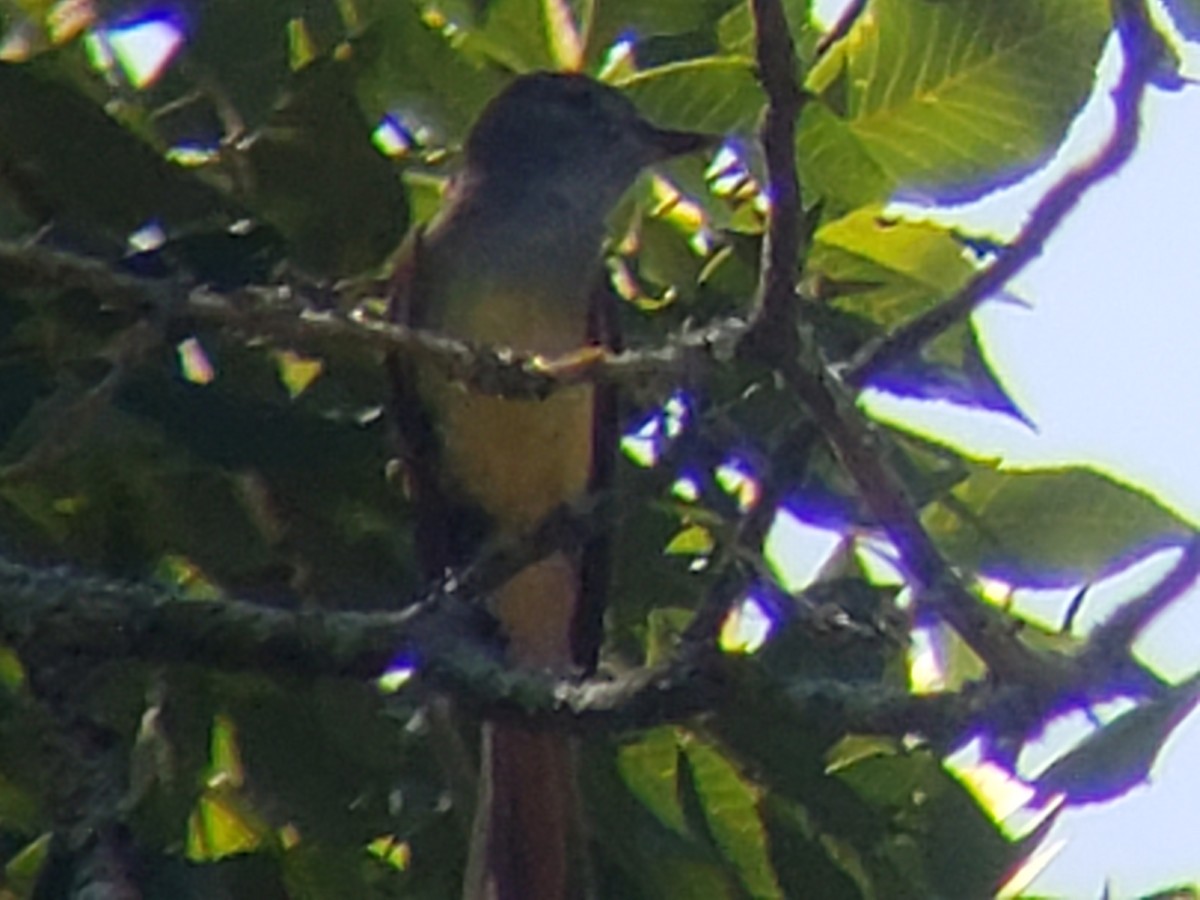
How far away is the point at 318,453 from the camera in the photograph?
1.89 metres

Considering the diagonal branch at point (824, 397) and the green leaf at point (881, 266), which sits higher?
the diagonal branch at point (824, 397)

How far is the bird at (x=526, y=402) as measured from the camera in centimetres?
229

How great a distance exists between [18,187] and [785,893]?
0.77 metres

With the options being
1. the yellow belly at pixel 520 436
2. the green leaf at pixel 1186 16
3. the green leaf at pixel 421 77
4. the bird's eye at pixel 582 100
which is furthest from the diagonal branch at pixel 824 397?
the yellow belly at pixel 520 436

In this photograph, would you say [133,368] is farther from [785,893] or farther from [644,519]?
[785,893]

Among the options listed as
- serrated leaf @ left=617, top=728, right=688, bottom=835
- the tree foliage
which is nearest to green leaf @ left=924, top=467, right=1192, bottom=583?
the tree foliage

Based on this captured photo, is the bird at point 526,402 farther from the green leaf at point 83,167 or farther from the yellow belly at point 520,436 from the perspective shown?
the green leaf at point 83,167

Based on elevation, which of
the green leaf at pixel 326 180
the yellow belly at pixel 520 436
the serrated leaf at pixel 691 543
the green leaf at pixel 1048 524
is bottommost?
the yellow belly at pixel 520 436

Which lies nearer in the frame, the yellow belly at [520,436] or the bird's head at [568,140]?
the bird's head at [568,140]

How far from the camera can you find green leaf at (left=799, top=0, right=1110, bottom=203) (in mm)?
2035

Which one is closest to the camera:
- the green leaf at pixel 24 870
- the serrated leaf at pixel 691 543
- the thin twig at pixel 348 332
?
the thin twig at pixel 348 332

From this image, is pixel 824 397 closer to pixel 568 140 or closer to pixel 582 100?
pixel 582 100

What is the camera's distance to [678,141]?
2.24m

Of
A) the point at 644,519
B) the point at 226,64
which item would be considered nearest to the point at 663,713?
the point at 644,519
